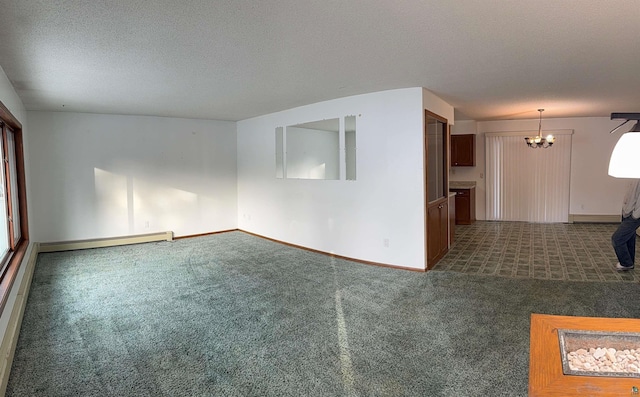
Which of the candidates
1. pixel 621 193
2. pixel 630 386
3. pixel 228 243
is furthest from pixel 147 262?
pixel 621 193

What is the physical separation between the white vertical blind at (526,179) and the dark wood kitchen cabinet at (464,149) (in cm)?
48

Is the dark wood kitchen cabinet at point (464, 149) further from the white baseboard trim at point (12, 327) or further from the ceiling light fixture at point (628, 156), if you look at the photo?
the white baseboard trim at point (12, 327)

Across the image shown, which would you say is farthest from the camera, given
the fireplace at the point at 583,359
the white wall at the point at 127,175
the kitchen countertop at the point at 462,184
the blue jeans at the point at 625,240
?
the kitchen countertop at the point at 462,184

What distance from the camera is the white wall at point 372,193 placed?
452 cm

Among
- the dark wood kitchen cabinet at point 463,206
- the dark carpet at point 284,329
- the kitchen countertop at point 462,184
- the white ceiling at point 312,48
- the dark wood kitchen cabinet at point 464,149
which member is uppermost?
the white ceiling at point 312,48

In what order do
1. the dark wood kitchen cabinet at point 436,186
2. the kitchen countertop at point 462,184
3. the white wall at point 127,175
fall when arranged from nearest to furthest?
A: the dark wood kitchen cabinet at point 436,186 < the white wall at point 127,175 < the kitchen countertop at point 462,184

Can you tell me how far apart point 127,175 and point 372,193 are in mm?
4506

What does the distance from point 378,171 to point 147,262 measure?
3.56 metres

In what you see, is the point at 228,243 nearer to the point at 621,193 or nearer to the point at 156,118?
the point at 156,118

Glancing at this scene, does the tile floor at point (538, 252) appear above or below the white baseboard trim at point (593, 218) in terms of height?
below

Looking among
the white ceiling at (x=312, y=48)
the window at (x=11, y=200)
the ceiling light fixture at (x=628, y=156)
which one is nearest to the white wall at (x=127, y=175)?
the window at (x=11, y=200)

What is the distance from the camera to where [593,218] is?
788 centimetres

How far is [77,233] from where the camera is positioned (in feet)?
20.2

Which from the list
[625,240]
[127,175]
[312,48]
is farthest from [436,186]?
[127,175]
